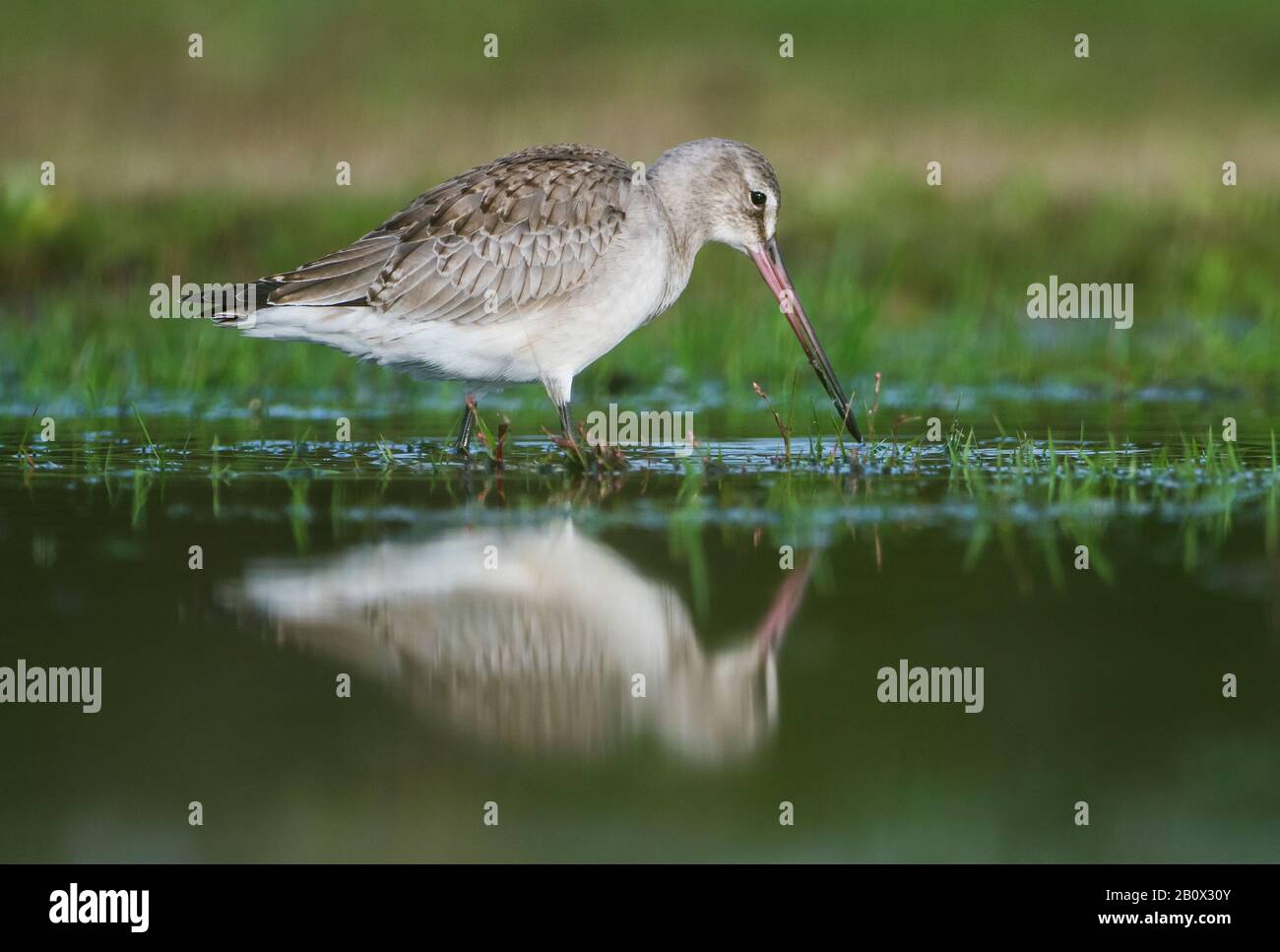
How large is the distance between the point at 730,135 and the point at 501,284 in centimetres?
948

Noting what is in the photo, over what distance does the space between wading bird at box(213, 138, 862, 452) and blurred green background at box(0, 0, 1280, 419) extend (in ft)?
6.07

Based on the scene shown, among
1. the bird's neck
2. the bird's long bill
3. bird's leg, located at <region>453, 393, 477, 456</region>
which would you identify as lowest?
bird's leg, located at <region>453, 393, 477, 456</region>

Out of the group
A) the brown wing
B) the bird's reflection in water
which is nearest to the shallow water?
the bird's reflection in water

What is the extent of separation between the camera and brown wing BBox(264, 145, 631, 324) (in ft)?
29.5

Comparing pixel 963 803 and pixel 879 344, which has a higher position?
pixel 879 344

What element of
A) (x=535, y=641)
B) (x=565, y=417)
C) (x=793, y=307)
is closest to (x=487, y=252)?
(x=565, y=417)

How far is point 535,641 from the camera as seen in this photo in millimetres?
5652

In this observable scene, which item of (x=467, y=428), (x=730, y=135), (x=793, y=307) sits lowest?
(x=467, y=428)

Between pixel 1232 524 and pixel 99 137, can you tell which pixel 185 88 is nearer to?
pixel 99 137

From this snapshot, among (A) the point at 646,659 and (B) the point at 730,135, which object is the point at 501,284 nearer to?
(A) the point at 646,659

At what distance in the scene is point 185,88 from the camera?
18922 millimetres

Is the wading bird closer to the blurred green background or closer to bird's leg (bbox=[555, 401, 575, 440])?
bird's leg (bbox=[555, 401, 575, 440])

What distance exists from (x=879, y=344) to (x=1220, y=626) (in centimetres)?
735

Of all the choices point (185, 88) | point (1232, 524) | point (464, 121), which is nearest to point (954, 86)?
point (464, 121)
